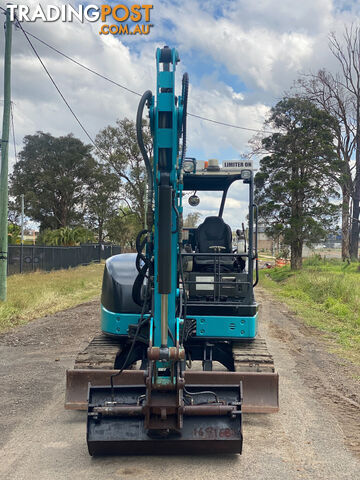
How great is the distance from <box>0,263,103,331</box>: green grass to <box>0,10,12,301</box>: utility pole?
0.82 m

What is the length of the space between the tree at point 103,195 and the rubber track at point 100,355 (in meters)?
41.5

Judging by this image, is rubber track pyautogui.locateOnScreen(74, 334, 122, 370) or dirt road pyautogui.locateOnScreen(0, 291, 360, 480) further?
rubber track pyautogui.locateOnScreen(74, 334, 122, 370)

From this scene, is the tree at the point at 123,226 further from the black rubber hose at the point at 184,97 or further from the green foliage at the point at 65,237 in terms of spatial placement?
the black rubber hose at the point at 184,97

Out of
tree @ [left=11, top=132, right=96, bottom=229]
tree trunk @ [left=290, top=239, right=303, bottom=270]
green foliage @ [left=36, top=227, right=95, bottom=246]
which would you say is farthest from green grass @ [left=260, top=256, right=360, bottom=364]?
tree @ [left=11, top=132, right=96, bottom=229]

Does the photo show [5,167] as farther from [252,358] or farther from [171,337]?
[171,337]

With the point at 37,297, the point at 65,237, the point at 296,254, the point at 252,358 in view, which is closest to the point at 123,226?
the point at 65,237

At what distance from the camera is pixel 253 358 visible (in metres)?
5.59

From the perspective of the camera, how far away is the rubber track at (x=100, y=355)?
549 cm

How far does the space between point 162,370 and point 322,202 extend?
89.4 ft

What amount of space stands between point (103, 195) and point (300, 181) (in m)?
22.6

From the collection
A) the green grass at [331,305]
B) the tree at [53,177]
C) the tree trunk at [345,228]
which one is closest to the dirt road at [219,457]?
the green grass at [331,305]

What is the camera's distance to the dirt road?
4336 mm

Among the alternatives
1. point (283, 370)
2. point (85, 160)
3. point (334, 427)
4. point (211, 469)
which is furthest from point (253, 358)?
point (85, 160)

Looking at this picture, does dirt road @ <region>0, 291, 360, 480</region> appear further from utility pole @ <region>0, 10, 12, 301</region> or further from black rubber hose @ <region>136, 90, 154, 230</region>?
utility pole @ <region>0, 10, 12, 301</region>
